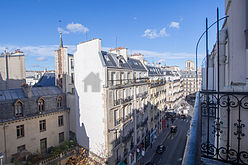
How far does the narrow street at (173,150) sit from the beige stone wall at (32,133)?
1524cm

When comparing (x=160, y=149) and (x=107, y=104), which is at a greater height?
(x=107, y=104)

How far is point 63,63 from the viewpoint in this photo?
21906 millimetres

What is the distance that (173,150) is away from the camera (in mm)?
25656

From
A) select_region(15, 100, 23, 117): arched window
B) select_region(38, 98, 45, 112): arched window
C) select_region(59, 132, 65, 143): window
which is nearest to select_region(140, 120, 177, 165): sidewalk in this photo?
select_region(59, 132, 65, 143): window

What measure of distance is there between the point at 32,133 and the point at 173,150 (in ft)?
74.4

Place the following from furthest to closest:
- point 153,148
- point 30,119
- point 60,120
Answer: point 153,148
point 60,120
point 30,119

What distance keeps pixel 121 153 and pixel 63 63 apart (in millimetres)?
15661

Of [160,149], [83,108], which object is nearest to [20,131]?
[83,108]

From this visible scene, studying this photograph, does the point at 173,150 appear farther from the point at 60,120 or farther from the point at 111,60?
the point at 60,120

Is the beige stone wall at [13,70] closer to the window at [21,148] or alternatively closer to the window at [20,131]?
the window at [20,131]

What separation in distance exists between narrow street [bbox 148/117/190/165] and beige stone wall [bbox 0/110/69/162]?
Answer: 15.2 m

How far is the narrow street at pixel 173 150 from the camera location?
2247cm

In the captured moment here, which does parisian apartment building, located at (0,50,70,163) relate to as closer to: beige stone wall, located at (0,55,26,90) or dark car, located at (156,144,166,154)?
beige stone wall, located at (0,55,26,90)

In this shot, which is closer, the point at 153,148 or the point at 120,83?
the point at 120,83
